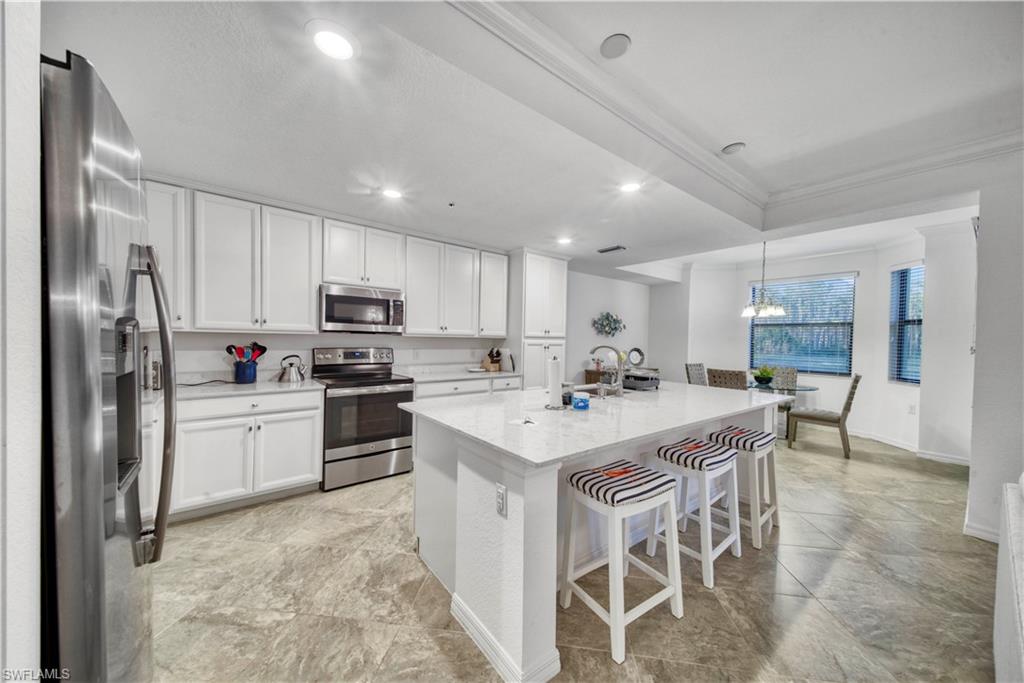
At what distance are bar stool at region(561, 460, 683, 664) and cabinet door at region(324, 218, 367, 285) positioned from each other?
2702 mm

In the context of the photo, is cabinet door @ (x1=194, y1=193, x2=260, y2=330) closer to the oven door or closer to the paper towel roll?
the oven door

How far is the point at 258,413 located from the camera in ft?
8.79

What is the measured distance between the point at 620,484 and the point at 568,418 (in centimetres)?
42

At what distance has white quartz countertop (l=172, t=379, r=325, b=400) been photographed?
2.50m

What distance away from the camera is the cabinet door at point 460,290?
3.97 meters

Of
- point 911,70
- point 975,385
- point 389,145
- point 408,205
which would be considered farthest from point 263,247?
point 975,385

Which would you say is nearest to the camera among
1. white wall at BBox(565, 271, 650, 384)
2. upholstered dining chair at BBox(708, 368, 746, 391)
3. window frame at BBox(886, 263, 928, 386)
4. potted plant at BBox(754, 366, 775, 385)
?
window frame at BBox(886, 263, 928, 386)

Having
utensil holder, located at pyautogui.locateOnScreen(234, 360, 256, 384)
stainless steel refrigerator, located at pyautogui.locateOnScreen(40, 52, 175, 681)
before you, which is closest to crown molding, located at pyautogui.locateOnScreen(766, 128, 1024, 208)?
stainless steel refrigerator, located at pyautogui.locateOnScreen(40, 52, 175, 681)

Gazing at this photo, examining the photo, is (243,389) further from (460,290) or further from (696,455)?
(696,455)

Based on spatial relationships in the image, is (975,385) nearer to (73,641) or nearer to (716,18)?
(716,18)

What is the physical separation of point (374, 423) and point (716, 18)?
131 inches

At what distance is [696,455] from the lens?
1962 mm

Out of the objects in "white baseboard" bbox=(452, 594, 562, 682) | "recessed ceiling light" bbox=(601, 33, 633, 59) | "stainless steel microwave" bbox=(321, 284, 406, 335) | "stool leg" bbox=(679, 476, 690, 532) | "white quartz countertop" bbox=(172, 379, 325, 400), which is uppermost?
"recessed ceiling light" bbox=(601, 33, 633, 59)

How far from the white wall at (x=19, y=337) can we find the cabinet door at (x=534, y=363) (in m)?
3.82
